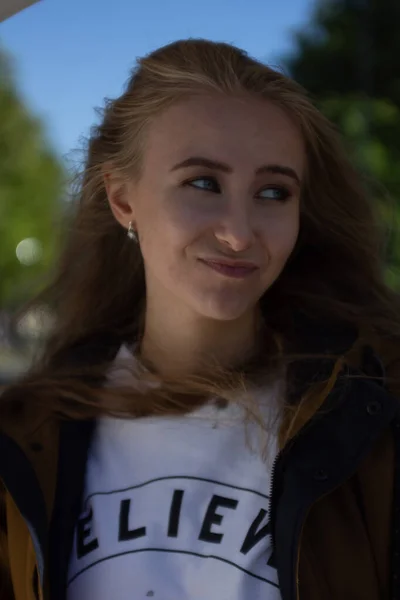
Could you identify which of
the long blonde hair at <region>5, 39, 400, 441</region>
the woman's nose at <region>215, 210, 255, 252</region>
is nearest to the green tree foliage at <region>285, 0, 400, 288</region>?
the long blonde hair at <region>5, 39, 400, 441</region>

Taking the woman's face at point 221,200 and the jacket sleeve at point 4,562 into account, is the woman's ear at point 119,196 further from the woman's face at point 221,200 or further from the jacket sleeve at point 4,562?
the jacket sleeve at point 4,562

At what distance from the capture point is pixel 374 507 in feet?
4.15

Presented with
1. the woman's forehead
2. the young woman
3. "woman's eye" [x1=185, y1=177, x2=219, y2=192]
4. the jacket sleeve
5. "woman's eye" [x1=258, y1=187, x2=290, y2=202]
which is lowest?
the jacket sleeve

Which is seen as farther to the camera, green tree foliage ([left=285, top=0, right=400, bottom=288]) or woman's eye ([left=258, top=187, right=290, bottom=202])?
green tree foliage ([left=285, top=0, right=400, bottom=288])

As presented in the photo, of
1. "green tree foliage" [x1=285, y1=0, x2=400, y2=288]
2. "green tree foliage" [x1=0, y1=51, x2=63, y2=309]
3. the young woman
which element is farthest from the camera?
"green tree foliage" [x1=0, y1=51, x2=63, y2=309]

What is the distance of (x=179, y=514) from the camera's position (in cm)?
136

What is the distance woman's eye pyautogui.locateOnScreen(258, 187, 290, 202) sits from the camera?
4.67 ft

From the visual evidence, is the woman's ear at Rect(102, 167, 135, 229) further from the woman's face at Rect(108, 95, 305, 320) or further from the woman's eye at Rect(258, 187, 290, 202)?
the woman's eye at Rect(258, 187, 290, 202)

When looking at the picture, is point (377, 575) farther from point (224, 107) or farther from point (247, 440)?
point (224, 107)

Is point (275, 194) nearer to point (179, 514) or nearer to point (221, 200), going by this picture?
point (221, 200)

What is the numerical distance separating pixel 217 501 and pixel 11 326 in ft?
2.95

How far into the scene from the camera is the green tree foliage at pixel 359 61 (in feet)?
16.2

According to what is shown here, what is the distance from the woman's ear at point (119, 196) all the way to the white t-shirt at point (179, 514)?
0.43m

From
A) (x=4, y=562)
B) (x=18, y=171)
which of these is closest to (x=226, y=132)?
(x=4, y=562)
